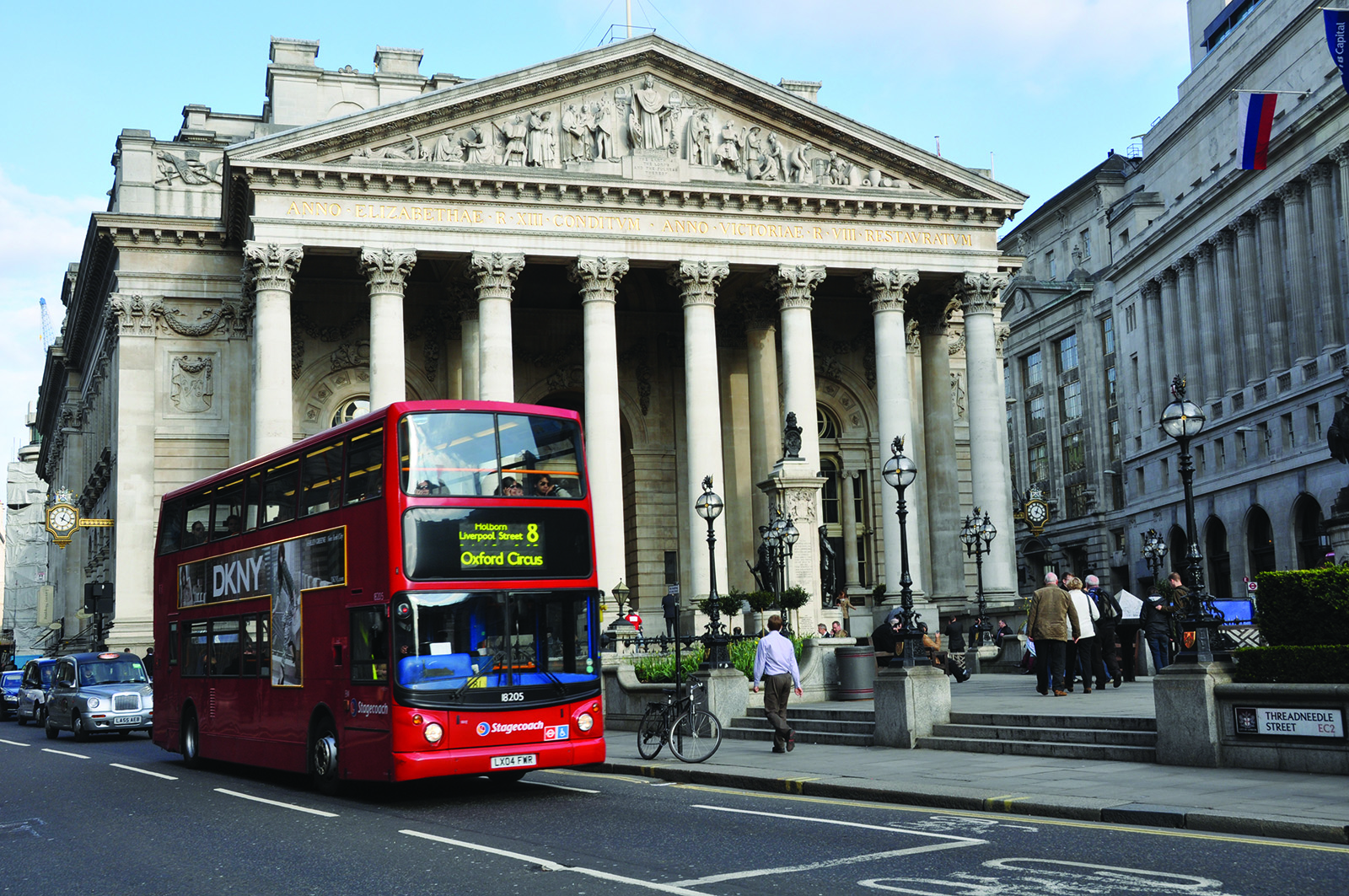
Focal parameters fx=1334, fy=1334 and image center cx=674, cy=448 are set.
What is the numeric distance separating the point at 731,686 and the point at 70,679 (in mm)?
18078

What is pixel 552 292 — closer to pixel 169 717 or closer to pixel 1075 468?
pixel 169 717

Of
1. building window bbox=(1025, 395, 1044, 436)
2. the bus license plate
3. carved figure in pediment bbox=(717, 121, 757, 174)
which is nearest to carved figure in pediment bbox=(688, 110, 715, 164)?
carved figure in pediment bbox=(717, 121, 757, 174)

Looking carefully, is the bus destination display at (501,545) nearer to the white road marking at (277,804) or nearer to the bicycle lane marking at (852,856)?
the white road marking at (277,804)

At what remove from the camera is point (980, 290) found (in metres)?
46.9

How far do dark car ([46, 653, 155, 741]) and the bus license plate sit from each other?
17.0m

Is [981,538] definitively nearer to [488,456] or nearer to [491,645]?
[488,456]

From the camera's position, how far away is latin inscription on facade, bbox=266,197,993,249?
41.1 m

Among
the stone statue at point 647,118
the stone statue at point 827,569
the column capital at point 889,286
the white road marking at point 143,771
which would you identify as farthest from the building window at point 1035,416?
the white road marking at point 143,771

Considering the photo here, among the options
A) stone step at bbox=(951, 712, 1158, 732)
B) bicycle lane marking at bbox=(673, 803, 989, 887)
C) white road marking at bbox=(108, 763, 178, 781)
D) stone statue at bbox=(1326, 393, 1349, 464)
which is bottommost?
white road marking at bbox=(108, 763, 178, 781)

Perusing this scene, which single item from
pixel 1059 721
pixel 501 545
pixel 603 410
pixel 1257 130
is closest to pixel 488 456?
pixel 501 545

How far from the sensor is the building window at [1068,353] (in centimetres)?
8969

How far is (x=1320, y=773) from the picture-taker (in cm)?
1465

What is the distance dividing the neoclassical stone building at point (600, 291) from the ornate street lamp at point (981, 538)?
1688 millimetres

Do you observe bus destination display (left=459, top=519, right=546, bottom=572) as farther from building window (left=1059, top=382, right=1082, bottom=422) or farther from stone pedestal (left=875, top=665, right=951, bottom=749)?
building window (left=1059, top=382, right=1082, bottom=422)
